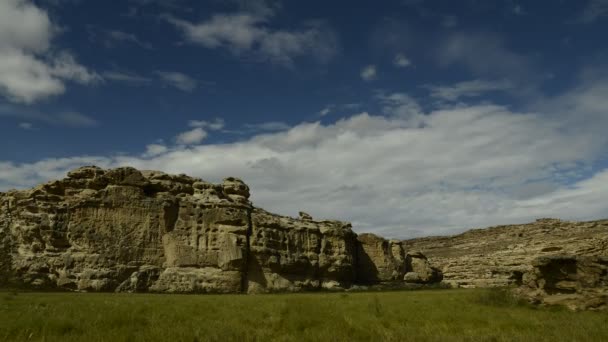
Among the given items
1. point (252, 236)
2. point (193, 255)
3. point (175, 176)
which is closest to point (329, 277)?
point (252, 236)

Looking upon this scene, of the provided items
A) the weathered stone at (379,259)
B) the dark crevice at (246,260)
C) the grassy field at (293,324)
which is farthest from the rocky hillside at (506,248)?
the grassy field at (293,324)

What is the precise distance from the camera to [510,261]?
4822 centimetres

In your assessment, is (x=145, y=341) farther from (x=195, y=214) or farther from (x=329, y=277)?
(x=329, y=277)

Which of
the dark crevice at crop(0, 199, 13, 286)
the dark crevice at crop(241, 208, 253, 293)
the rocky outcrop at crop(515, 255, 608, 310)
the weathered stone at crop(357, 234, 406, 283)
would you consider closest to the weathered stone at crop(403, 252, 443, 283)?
the weathered stone at crop(357, 234, 406, 283)

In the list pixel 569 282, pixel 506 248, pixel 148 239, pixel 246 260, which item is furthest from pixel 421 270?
pixel 569 282

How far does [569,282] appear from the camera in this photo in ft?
71.5

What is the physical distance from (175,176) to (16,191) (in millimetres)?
12660

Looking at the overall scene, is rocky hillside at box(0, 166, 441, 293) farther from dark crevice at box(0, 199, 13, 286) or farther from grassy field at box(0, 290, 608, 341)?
grassy field at box(0, 290, 608, 341)

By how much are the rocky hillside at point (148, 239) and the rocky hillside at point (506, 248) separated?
50.4 ft

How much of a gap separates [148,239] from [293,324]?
89.6ft

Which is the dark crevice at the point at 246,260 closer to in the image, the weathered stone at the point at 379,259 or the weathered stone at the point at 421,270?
the weathered stone at the point at 379,259

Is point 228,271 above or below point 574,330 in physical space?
above

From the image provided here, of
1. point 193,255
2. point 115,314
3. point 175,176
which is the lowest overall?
point 115,314

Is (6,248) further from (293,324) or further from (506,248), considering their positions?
(506,248)
